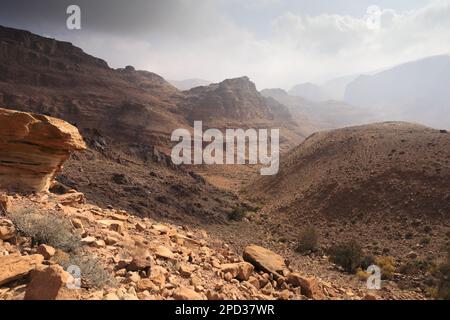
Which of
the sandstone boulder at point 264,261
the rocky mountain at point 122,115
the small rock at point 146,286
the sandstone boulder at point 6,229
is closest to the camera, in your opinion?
the small rock at point 146,286

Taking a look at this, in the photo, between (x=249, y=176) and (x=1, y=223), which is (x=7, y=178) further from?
(x=249, y=176)

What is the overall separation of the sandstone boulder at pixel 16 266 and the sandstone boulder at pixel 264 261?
4.96 m

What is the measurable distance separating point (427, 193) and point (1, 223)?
19146 millimetres

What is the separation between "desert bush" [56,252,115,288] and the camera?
4.98 m

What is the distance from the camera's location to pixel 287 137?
262ft

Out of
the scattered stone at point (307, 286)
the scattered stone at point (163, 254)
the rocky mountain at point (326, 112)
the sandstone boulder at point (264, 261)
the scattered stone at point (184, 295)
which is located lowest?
the scattered stone at point (307, 286)

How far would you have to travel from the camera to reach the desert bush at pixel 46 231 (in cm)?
602

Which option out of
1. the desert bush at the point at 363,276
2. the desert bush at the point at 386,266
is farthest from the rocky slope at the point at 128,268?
the desert bush at the point at 386,266

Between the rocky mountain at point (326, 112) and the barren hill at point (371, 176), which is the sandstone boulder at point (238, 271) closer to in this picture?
the barren hill at point (371, 176)

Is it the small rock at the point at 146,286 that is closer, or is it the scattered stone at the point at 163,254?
the small rock at the point at 146,286

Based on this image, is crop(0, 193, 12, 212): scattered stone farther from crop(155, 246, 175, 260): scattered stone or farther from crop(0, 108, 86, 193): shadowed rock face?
crop(155, 246, 175, 260): scattered stone

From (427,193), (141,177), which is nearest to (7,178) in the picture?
(141,177)

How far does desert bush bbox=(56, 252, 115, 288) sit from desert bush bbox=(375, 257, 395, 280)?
954 centimetres

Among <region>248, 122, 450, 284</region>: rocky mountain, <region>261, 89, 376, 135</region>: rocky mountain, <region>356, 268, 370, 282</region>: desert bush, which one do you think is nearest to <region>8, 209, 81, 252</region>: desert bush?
<region>356, 268, 370, 282</region>: desert bush
